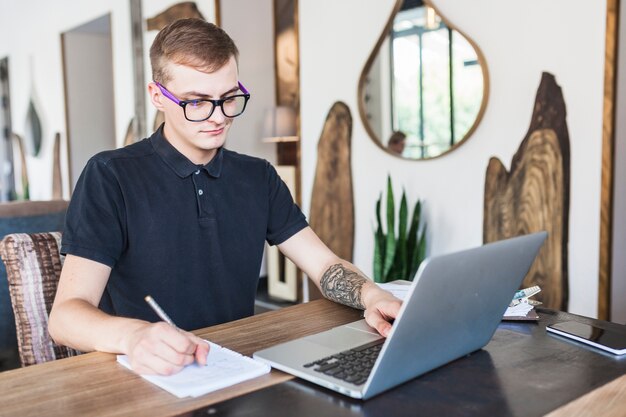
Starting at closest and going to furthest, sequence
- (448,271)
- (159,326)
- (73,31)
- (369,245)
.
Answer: (448,271), (159,326), (369,245), (73,31)

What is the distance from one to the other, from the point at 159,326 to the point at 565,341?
72cm

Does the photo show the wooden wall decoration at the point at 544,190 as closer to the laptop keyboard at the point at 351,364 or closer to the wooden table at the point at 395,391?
the wooden table at the point at 395,391

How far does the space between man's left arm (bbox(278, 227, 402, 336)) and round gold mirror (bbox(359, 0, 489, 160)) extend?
154 centimetres

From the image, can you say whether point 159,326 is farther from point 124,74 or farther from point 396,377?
point 124,74

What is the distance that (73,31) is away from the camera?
5.71m

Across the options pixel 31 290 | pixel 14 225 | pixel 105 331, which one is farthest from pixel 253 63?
pixel 105 331

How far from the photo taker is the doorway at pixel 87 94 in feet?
18.9

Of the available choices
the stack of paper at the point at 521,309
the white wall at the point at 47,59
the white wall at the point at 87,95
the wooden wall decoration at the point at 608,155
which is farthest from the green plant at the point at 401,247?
the white wall at the point at 87,95

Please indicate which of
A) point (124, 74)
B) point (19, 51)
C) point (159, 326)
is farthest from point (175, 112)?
point (19, 51)

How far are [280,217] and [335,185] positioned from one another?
76.5 inches

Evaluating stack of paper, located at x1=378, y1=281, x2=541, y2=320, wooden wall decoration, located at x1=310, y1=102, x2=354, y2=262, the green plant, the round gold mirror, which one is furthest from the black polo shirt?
wooden wall decoration, located at x1=310, y1=102, x2=354, y2=262

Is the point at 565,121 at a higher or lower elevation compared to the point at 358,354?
higher

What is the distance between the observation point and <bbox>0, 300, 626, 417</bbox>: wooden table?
0.83 m

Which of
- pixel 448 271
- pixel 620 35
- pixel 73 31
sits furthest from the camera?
pixel 73 31
